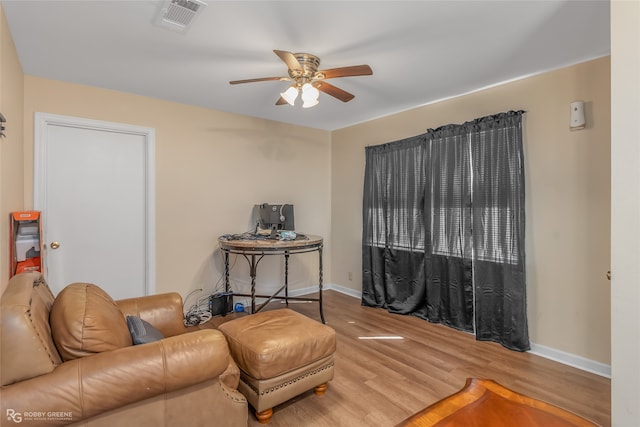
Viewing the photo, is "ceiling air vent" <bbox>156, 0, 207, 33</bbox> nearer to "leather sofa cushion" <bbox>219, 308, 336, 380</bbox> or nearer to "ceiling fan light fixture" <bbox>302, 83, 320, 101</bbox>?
"ceiling fan light fixture" <bbox>302, 83, 320, 101</bbox>

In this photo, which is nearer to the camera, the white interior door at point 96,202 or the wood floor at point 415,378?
the wood floor at point 415,378

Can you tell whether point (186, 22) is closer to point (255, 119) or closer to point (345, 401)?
point (255, 119)

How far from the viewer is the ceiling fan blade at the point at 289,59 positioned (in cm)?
190

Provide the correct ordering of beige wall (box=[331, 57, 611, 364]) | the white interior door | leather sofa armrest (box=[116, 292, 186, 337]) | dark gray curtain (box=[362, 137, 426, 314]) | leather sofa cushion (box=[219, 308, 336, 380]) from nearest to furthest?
leather sofa cushion (box=[219, 308, 336, 380]) → leather sofa armrest (box=[116, 292, 186, 337]) → beige wall (box=[331, 57, 611, 364]) → the white interior door → dark gray curtain (box=[362, 137, 426, 314])

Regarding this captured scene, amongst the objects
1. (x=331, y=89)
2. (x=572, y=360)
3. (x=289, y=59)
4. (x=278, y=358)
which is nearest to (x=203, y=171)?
(x=331, y=89)

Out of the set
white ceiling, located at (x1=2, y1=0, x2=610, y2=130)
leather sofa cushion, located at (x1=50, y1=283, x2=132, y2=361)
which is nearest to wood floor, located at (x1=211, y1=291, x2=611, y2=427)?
leather sofa cushion, located at (x1=50, y1=283, x2=132, y2=361)

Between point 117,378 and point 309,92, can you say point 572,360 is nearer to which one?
point 309,92

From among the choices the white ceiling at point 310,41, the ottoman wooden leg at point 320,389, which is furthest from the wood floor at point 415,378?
the white ceiling at point 310,41

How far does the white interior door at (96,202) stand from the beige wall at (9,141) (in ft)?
1.12

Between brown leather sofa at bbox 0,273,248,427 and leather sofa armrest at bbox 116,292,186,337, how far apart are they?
0.46 metres

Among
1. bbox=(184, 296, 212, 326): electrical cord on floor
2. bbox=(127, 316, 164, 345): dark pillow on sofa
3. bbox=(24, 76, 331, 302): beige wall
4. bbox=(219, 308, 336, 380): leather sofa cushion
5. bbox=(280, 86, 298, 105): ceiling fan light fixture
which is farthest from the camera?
bbox=(184, 296, 212, 326): electrical cord on floor

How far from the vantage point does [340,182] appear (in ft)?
15.4

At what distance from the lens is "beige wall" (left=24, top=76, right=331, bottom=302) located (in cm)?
302

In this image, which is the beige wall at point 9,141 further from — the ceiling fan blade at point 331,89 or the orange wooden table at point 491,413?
the orange wooden table at point 491,413
